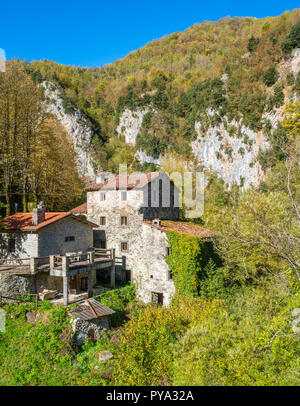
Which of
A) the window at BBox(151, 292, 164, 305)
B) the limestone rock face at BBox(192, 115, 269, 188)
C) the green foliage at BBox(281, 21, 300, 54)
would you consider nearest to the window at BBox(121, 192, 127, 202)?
the window at BBox(151, 292, 164, 305)

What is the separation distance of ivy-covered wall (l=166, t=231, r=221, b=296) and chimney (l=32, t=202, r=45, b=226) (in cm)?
943

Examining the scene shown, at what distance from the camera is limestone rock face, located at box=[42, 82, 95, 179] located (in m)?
63.5

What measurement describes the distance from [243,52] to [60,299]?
70.5 meters

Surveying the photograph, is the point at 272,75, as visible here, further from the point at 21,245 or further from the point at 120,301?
the point at 21,245

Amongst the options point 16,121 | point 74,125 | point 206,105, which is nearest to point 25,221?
point 16,121

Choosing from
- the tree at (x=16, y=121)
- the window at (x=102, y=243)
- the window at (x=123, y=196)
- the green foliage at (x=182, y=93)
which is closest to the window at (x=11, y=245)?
the tree at (x=16, y=121)

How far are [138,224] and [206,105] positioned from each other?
53.4 meters

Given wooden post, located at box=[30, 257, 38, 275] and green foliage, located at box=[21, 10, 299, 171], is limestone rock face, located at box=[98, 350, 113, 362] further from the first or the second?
green foliage, located at box=[21, 10, 299, 171]

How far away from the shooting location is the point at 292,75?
5094cm

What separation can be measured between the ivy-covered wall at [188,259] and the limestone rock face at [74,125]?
4631 centimetres

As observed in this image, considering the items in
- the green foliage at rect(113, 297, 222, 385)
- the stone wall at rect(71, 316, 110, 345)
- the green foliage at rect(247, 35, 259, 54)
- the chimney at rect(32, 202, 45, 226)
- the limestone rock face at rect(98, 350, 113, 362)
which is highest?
the green foliage at rect(247, 35, 259, 54)
